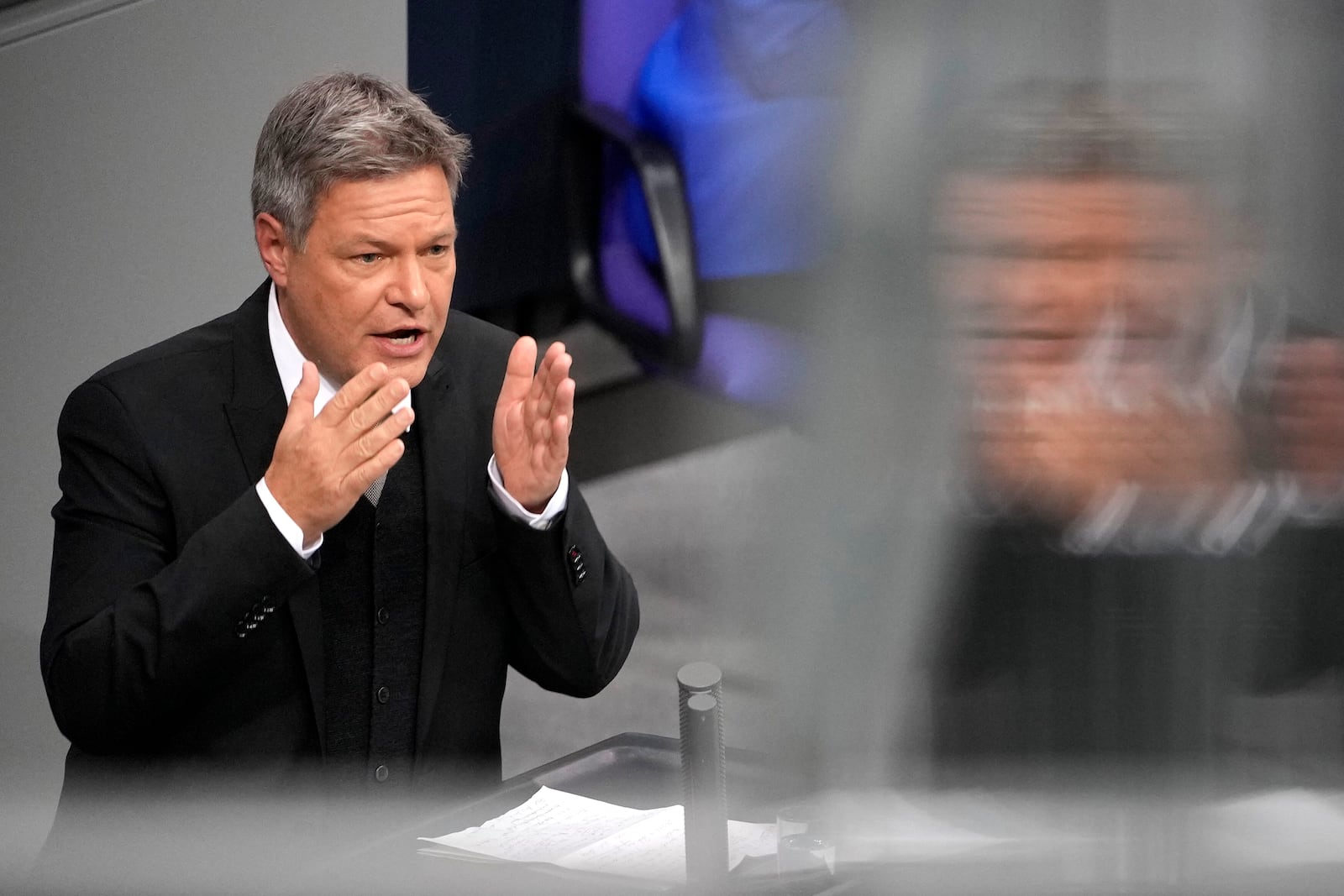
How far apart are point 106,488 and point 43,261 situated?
206 cm

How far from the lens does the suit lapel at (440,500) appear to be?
1.34 meters

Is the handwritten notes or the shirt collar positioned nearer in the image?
the handwritten notes

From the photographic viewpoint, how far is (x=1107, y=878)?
1.17ft

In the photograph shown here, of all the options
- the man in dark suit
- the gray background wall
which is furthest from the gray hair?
the gray background wall

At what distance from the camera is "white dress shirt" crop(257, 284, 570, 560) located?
116 cm

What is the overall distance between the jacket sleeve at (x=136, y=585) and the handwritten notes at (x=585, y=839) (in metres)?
0.30

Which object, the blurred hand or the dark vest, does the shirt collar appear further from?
the blurred hand

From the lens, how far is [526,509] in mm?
1311

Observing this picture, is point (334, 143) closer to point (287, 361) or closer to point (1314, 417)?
point (287, 361)

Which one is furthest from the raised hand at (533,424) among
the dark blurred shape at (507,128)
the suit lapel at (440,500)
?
the dark blurred shape at (507,128)

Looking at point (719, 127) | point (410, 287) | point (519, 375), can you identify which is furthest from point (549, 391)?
point (719, 127)

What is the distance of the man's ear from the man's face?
2 cm

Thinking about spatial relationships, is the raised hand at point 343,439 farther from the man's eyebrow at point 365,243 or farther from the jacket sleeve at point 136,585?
the man's eyebrow at point 365,243

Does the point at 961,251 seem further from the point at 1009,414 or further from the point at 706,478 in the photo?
the point at 706,478
